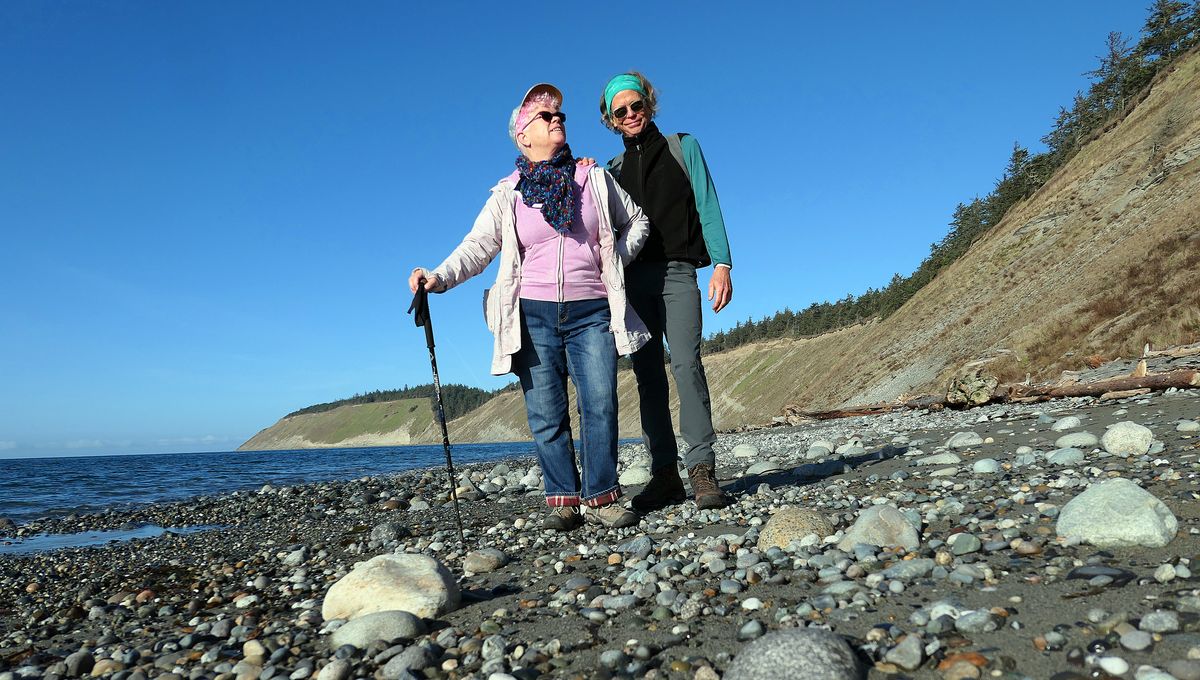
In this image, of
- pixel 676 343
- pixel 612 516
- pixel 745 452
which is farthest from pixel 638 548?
pixel 745 452

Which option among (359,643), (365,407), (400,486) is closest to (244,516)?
(400,486)

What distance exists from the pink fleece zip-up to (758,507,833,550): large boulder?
204 centimetres

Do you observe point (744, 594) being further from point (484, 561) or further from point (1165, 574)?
point (484, 561)

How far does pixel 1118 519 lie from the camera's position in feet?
9.66

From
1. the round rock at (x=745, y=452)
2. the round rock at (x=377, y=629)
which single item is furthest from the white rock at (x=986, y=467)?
the round rock at (x=745, y=452)

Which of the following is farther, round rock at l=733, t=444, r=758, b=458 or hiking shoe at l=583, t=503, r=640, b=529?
round rock at l=733, t=444, r=758, b=458

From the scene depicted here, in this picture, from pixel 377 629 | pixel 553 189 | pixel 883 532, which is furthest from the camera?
pixel 553 189

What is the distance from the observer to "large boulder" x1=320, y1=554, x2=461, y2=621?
3102mm

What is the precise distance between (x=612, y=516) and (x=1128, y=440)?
13.0 feet

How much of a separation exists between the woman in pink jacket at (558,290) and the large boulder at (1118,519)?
2.66 m

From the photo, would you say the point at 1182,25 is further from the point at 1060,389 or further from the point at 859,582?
the point at 859,582

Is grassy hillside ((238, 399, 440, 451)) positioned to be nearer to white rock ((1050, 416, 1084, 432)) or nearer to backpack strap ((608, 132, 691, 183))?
white rock ((1050, 416, 1084, 432))

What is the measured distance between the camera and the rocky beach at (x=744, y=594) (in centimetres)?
213

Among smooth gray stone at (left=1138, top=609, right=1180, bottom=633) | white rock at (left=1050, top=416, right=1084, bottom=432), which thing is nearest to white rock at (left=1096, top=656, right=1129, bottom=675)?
smooth gray stone at (left=1138, top=609, right=1180, bottom=633)
